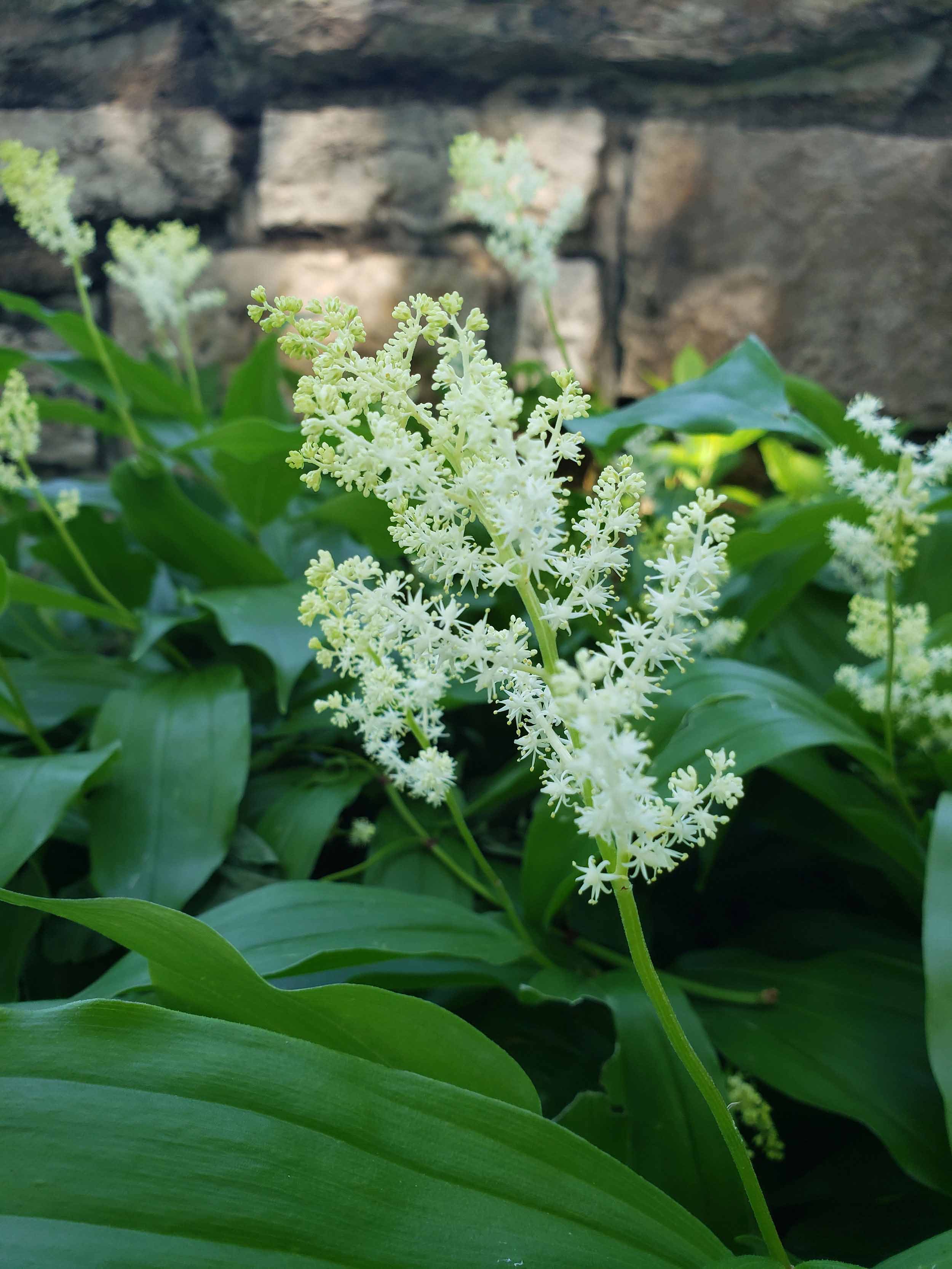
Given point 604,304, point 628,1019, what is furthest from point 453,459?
point 604,304

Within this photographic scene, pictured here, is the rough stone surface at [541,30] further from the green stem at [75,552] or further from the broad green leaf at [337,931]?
the broad green leaf at [337,931]

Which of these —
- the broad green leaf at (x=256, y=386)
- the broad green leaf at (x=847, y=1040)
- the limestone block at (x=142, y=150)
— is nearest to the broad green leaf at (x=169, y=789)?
the broad green leaf at (x=847, y=1040)

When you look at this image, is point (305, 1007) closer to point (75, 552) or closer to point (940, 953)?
point (940, 953)

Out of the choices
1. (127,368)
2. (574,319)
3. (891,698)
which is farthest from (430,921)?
(574,319)

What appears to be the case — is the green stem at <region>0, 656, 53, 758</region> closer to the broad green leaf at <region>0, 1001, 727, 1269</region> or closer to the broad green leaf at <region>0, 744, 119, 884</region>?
the broad green leaf at <region>0, 744, 119, 884</region>

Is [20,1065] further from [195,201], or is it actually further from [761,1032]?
[195,201]

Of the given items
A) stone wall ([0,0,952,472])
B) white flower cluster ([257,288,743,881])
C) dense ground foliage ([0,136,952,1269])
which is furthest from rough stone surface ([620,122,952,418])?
white flower cluster ([257,288,743,881])
